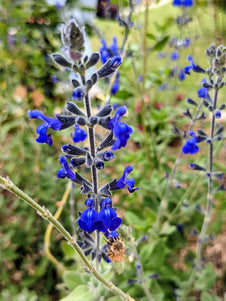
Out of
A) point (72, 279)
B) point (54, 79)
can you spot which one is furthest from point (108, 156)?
point (54, 79)

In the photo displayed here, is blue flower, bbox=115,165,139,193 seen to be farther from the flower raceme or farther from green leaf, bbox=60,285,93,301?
green leaf, bbox=60,285,93,301

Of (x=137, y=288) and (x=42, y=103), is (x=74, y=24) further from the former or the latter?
(x=42, y=103)

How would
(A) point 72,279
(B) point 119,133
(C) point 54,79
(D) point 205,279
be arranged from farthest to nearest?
1. (C) point 54,79
2. (D) point 205,279
3. (A) point 72,279
4. (B) point 119,133

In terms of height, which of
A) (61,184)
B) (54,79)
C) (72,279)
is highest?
(54,79)

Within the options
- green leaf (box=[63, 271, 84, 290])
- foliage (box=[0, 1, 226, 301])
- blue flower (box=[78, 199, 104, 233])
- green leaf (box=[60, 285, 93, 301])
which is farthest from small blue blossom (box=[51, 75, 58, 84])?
blue flower (box=[78, 199, 104, 233])

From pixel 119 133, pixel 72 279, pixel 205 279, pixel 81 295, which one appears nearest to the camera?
pixel 119 133

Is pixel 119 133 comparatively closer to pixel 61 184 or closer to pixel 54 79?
pixel 61 184

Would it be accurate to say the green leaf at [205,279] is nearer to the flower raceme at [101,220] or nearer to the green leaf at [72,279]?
the green leaf at [72,279]

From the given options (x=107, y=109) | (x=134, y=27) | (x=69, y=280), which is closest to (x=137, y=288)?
(x=69, y=280)
